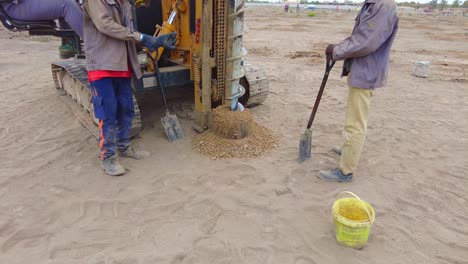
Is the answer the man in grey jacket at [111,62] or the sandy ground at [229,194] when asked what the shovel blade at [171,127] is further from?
the man in grey jacket at [111,62]

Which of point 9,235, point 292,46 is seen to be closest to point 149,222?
point 9,235

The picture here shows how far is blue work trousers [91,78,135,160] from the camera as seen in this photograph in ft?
11.5

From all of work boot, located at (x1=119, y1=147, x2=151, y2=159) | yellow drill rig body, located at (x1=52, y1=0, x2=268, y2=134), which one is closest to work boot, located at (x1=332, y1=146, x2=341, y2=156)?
yellow drill rig body, located at (x1=52, y1=0, x2=268, y2=134)

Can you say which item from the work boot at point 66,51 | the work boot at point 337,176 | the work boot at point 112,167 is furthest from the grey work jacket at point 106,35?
the work boot at point 66,51

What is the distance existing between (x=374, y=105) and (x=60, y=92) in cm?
586

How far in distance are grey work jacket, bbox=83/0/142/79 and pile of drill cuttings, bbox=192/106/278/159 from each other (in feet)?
4.36

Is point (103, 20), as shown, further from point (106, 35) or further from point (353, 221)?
point (353, 221)

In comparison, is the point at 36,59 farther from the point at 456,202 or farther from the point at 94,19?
the point at 456,202

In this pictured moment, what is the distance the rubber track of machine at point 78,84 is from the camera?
171 inches

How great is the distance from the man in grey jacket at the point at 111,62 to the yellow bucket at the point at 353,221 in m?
2.29

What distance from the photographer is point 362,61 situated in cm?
327

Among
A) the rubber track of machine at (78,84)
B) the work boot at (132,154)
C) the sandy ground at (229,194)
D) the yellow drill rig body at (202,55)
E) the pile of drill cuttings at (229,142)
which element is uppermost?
the yellow drill rig body at (202,55)

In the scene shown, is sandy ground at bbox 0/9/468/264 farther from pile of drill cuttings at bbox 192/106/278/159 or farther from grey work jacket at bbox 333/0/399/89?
grey work jacket at bbox 333/0/399/89

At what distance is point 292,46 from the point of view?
1345 centimetres
